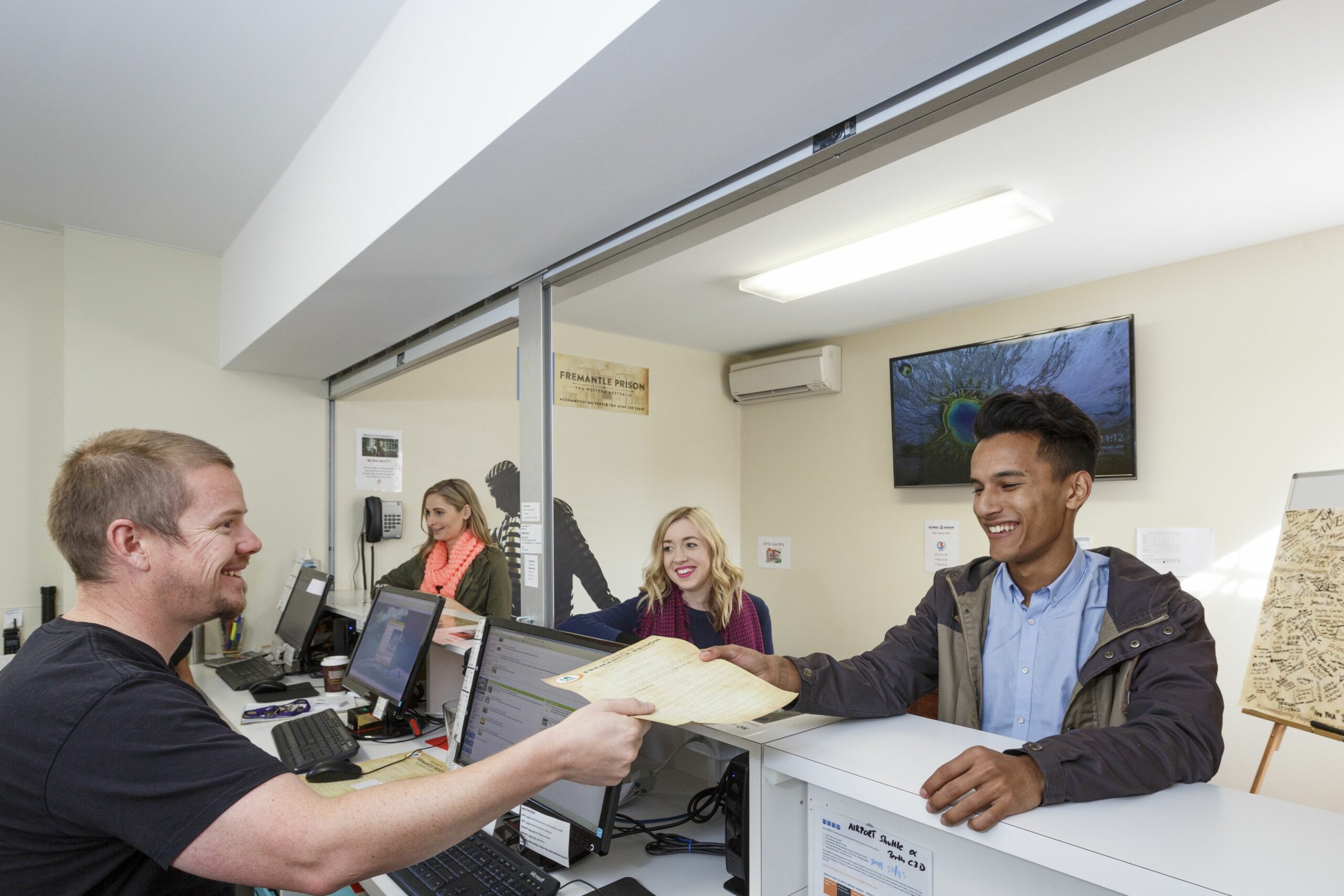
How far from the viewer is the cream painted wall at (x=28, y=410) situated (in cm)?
266

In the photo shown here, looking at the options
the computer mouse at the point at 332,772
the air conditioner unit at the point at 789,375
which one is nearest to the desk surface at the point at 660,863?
the computer mouse at the point at 332,772

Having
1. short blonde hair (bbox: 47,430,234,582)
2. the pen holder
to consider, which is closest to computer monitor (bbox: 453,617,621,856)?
short blonde hair (bbox: 47,430,234,582)

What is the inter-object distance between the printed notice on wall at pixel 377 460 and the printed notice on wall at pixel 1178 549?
10.4 ft

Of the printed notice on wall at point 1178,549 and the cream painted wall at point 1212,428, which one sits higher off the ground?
the cream painted wall at point 1212,428

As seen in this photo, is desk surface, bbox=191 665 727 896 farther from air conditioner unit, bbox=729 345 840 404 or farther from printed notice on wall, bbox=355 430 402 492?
air conditioner unit, bbox=729 345 840 404

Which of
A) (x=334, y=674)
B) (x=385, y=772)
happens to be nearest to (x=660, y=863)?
(x=385, y=772)

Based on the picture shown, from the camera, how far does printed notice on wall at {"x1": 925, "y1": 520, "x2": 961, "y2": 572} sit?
334 cm

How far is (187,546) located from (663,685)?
0.78m

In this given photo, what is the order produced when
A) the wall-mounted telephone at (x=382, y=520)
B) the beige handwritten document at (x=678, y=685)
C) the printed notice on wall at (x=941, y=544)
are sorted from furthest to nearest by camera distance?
the printed notice on wall at (x=941, y=544) → the wall-mounted telephone at (x=382, y=520) → the beige handwritten document at (x=678, y=685)

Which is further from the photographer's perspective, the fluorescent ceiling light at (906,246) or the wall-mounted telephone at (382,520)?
the wall-mounted telephone at (382,520)

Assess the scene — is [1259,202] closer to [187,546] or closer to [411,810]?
[411,810]

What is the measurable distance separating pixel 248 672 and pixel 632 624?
1441 mm

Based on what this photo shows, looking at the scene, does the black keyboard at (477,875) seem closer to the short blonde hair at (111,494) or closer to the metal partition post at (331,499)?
the short blonde hair at (111,494)

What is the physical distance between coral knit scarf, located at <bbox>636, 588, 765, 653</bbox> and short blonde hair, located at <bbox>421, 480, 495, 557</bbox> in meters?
0.71
